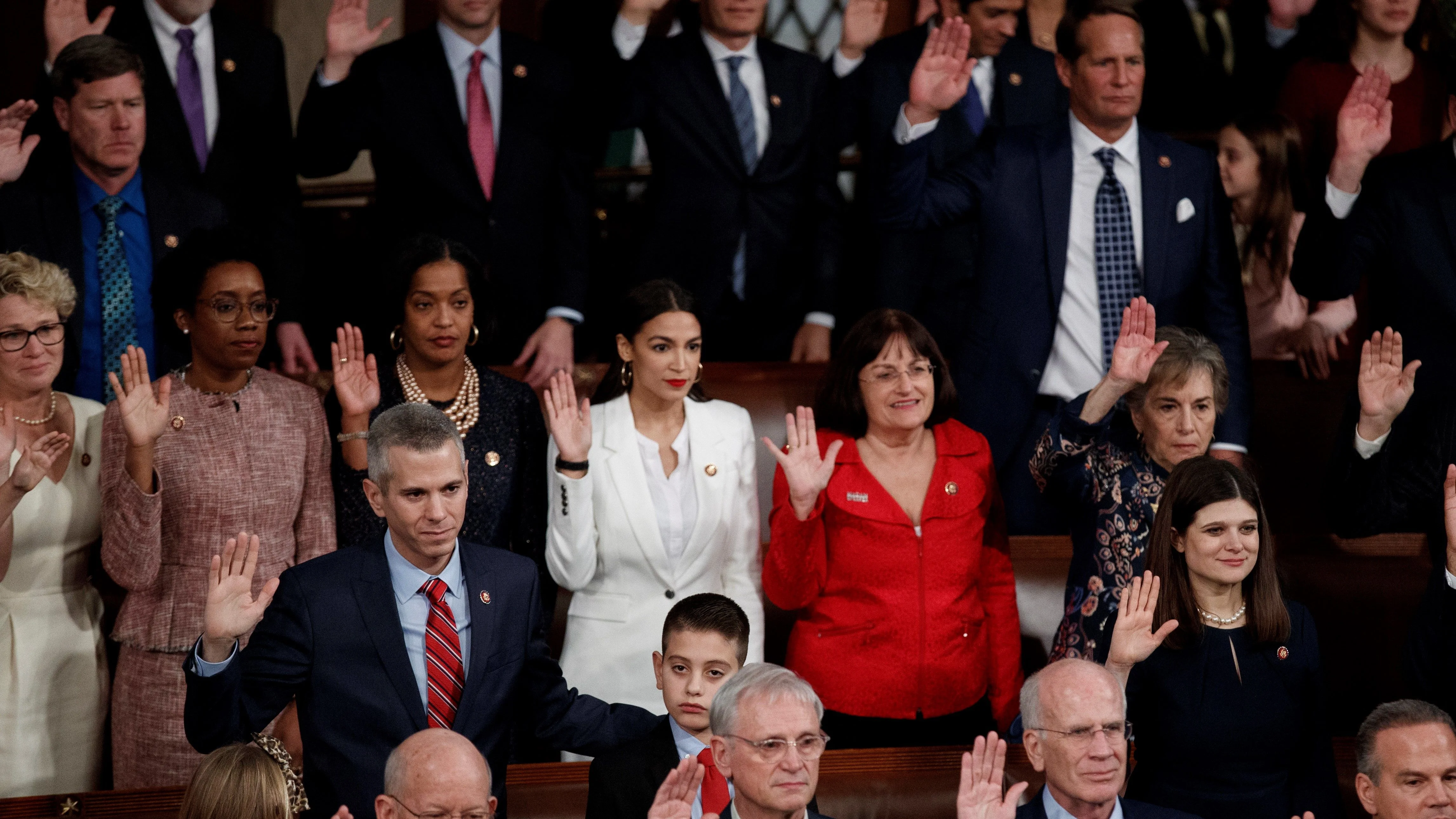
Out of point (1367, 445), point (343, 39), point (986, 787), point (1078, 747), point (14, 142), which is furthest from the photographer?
point (343, 39)

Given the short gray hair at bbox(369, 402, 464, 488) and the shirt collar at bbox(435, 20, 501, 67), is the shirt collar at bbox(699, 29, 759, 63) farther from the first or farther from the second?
the short gray hair at bbox(369, 402, 464, 488)

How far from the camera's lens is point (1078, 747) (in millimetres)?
2418

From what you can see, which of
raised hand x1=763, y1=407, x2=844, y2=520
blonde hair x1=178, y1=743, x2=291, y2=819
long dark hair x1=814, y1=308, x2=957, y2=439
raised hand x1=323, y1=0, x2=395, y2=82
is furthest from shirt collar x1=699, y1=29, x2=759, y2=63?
blonde hair x1=178, y1=743, x2=291, y2=819

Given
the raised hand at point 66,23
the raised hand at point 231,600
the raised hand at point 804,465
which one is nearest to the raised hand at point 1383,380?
the raised hand at point 804,465

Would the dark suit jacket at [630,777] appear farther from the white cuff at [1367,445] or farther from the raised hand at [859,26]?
the raised hand at [859,26]

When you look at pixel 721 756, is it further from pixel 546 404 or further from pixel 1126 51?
pixel 1126 51

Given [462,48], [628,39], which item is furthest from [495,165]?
[628,39]

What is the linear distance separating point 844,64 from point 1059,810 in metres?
2.11

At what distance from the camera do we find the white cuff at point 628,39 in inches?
149

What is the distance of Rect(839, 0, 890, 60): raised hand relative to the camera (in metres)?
3.96

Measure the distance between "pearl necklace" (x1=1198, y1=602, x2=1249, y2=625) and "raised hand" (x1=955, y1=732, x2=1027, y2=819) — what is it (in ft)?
1.91

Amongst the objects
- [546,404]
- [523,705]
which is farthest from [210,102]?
[523,705]

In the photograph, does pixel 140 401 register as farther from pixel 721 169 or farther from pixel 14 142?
pixel 721 169

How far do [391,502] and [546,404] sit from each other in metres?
0.62
